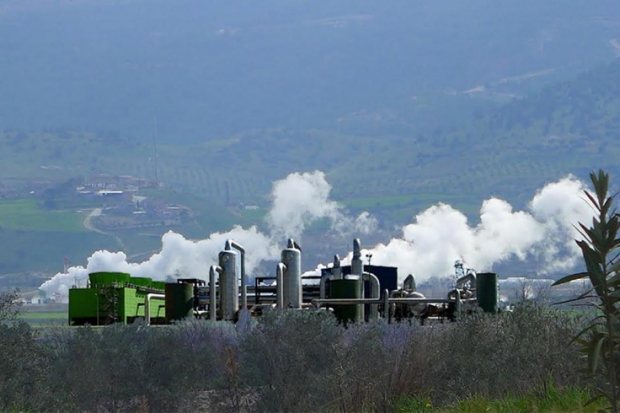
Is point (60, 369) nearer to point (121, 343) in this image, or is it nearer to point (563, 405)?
point (121, 343)

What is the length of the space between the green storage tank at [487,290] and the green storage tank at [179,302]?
9.62m

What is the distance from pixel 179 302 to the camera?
1714 inches

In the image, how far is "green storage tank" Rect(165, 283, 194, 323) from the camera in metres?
43.6

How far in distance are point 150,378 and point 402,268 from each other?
168797 millimetres

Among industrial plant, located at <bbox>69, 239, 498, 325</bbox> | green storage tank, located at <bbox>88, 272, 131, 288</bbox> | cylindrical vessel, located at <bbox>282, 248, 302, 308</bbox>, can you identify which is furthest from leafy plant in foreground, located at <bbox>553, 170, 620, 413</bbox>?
green storage tank, located at <bbox>88, 272, 131, 288</bbox>

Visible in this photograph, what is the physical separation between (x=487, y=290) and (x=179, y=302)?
10.2m

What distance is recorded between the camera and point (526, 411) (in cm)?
2119

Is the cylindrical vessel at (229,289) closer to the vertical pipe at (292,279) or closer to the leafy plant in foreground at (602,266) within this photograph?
the vertical pipe at (292,279)

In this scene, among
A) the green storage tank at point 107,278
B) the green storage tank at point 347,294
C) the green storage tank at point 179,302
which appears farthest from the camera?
the green storage tank at point 107,278

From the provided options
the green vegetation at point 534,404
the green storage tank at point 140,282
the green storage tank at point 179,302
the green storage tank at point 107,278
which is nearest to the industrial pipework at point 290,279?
the green storage tank at point 179,302

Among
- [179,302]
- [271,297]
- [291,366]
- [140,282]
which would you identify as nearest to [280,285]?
[179,302]

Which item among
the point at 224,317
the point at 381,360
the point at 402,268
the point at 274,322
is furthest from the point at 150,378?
the point at 402,268

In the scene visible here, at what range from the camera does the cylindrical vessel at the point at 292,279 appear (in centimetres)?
4488

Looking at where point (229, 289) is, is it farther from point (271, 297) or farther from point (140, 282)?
point (140, 282)
